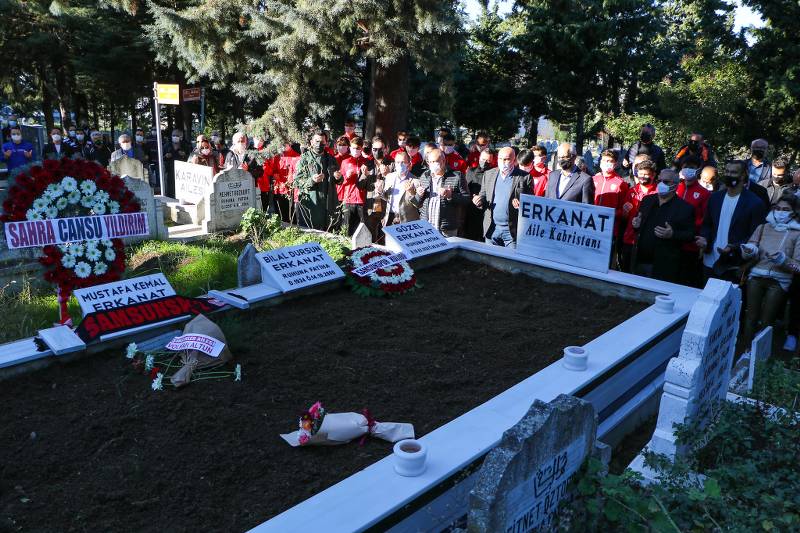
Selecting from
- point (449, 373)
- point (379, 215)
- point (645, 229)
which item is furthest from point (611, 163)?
point (449, 373)

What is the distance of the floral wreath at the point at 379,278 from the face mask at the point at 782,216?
3460mm

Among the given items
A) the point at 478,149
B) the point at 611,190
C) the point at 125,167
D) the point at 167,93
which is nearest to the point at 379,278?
the point at 611,190

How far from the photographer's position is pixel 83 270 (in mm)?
5512

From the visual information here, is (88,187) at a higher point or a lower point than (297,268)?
higher

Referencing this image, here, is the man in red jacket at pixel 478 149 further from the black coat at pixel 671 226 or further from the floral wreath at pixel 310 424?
the floral wreath at pixel 310 424

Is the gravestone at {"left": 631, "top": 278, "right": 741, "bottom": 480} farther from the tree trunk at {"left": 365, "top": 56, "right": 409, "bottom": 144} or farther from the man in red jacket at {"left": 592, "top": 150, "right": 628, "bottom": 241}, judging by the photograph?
the tree trunk at {"left": 365, "top": 56, "right": 409, "bottom": 144}

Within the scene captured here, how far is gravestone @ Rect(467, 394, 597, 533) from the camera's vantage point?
2.40 meters

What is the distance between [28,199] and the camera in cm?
509

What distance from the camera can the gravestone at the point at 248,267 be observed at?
19.6 ft

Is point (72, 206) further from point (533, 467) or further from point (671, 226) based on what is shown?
point (671, 226)

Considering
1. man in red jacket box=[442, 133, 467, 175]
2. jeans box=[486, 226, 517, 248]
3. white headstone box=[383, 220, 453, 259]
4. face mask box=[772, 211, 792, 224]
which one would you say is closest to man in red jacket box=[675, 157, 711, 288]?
face mask box=[772, 211, 792, 224]

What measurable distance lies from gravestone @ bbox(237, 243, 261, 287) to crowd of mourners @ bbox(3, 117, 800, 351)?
2958mm

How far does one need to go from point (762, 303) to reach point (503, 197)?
298 cm

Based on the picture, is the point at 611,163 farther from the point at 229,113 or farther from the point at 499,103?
the point at 229,113
